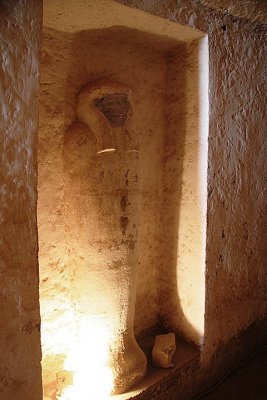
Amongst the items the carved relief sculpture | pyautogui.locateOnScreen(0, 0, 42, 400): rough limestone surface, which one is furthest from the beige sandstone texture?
the carved relief sculpture

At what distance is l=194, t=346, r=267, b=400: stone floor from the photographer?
6.19ft

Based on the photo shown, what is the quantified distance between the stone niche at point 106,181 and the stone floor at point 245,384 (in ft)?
1.04

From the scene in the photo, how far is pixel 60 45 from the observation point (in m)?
1.58

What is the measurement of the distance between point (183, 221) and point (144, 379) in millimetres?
845

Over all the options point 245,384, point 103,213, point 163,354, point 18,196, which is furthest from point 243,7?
point 245,384

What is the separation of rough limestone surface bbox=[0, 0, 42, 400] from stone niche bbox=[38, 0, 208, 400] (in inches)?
12.9

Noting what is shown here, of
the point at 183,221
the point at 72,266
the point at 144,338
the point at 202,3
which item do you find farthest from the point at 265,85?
the point at 144,338

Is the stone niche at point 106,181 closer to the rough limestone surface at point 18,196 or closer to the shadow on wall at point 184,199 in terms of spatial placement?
the shadow on wall at point 184,199

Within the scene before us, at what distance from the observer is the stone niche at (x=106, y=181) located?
149 centimetres

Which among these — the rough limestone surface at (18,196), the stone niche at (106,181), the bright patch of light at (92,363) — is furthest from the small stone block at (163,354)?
the rough limestone surface at (18,196)

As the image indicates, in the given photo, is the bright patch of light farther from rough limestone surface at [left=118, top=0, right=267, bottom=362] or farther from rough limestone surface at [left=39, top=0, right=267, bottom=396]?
rough limestone surface at [left=118, top=0, right=267, bottom=362]

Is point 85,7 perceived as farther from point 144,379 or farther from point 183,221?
point 144,379

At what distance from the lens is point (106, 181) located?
150 cm

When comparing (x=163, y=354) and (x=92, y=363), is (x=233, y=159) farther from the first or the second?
(x=92, y=363)
